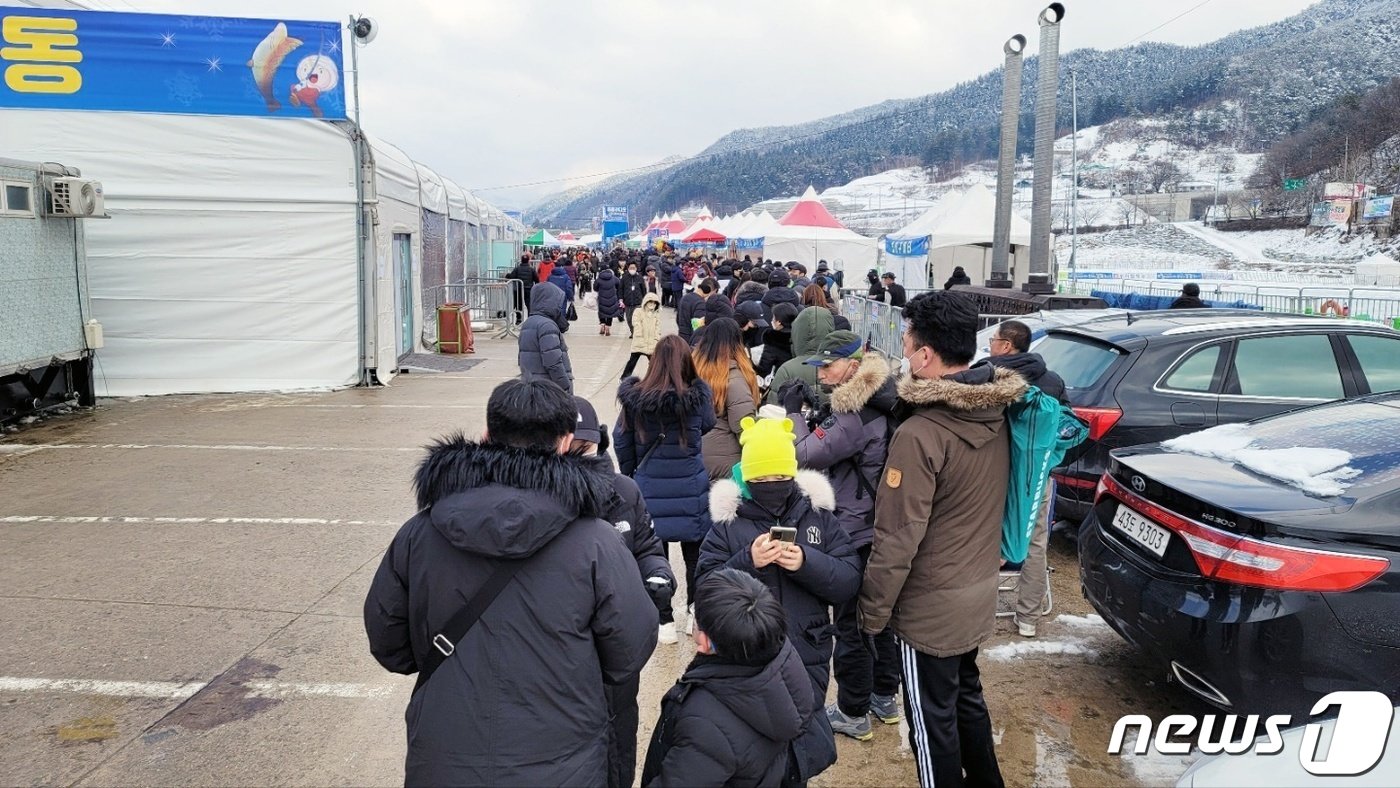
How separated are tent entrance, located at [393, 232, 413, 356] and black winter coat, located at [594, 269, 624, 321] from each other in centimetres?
553

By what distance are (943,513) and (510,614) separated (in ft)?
5.17

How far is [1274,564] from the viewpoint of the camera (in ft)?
10.4

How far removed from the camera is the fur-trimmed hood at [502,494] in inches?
80.5

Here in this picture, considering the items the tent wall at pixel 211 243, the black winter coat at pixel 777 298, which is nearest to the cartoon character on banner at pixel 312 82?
the tent wall at pixel 211 243

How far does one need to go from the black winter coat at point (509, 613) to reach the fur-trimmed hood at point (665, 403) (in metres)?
2.19

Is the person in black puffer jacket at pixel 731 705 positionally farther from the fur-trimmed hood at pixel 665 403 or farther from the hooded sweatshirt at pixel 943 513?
the fur-trimmed hood at pixel 665 403

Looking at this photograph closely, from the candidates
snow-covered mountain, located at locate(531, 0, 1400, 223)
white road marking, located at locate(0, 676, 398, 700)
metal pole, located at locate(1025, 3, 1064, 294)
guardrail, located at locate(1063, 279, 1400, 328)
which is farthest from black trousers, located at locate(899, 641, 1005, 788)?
snow-covered mountain, located at locate(531, 0, 1400, 223)

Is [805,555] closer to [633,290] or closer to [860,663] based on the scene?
[860,663]

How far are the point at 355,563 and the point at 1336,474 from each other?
17.3 feet

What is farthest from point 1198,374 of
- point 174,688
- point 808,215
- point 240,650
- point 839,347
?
point 808,215

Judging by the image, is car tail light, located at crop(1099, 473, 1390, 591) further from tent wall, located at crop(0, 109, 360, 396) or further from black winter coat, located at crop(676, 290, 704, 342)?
tent wall, located at crop(0, 109, 360, 396)

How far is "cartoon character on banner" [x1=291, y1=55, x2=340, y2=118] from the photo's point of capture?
12055 mm

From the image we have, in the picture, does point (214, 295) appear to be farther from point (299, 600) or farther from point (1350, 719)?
point (1350, 719)

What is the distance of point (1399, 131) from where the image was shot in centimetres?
7144
